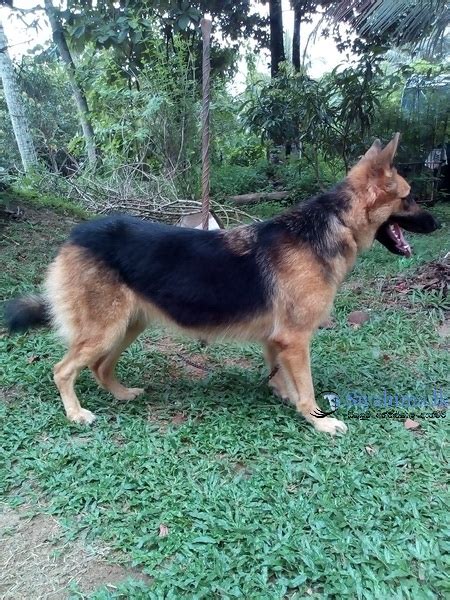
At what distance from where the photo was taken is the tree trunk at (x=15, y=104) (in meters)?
10.5

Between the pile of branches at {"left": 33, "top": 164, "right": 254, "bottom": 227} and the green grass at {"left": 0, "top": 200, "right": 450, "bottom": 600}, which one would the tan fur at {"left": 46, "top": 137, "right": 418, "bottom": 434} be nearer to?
the green grass at {"left": 0, "top": 200, "right": 450, "bottom": 600}

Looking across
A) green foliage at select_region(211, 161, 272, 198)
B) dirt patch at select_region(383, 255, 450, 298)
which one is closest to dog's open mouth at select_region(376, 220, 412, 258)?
dirt patch at select_region(383, 255, 450, 298)

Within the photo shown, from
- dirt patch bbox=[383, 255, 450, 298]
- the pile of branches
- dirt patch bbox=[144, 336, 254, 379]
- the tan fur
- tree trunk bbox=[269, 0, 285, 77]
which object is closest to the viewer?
the tan fur

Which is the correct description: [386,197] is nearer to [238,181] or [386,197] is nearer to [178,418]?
[178,418]

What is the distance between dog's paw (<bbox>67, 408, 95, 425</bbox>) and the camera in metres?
3.61

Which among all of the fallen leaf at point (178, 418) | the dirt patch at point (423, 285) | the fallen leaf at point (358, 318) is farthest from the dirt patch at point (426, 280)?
the fallen leaf at point (178, 418)

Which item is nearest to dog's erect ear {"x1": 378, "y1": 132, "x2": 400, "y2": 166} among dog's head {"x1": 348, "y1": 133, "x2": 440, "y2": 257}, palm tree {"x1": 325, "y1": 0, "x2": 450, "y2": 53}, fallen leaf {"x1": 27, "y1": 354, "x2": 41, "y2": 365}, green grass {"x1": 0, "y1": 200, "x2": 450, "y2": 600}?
dog's head {"x1": 348, "y1": 133, "x2": 440, "y2": 257}

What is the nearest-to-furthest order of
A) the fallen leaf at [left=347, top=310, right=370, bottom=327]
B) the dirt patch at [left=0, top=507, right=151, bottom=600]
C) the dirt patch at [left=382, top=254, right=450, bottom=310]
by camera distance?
the dirt patch at [left=0, top=507, right=151, bottom=600], the fallen leaf at [left=347, top=310, right=370, bottom=327], the dirt patch at [left=382, top=254, right=450, bottom=310]

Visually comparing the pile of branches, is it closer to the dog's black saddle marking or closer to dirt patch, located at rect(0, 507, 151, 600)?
the dog's black saddle marking

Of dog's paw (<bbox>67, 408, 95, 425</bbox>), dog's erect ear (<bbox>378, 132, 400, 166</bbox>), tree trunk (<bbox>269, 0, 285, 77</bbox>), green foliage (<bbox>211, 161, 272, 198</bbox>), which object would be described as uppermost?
tree trunk (<bbox>269, 0, 285, 77</bbox>)

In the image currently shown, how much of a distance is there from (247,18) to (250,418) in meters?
13.9

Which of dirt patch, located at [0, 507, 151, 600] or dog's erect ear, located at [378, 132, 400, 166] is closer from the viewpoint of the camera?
dirt patch, located at [0, 507, 151, 600]

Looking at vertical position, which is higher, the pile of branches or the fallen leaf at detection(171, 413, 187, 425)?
the pile of branches

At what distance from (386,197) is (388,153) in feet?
1.00
